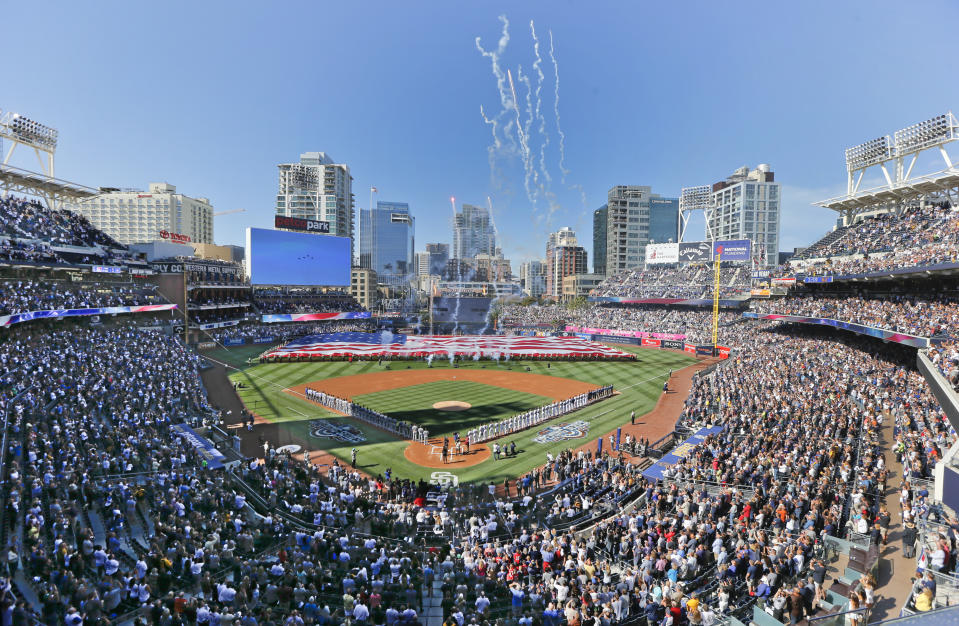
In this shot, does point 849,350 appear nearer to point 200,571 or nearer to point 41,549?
point 200,571

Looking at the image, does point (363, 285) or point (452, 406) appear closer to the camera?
point (452, 406)

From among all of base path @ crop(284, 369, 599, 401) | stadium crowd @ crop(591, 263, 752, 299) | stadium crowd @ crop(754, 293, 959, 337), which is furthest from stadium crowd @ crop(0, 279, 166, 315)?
stadium crowd @ crop(591, 263, 752, 299)

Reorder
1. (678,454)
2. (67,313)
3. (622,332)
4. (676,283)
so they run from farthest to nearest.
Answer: (676,283) → (622,332) → (67,313) → (678,454)

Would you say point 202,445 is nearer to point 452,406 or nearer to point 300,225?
point 452,406

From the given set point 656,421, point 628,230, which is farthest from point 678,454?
point 628,230

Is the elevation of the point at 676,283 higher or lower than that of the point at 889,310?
higher

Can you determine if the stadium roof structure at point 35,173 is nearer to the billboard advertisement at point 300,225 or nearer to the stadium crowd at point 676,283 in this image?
the billboard advertisement at point 300,225
